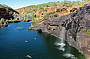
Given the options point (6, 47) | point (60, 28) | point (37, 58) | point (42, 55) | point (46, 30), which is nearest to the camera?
point (37, 58)

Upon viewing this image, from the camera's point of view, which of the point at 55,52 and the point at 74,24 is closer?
the point at 55,52

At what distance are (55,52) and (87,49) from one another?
17.6 m

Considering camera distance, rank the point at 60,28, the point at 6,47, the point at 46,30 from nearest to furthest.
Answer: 1. the point at 6,47
2. the point at 60,28
3. the point at 46,30

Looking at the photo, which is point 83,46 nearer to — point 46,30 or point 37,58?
point 37,58

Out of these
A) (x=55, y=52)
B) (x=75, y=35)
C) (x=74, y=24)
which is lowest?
(x=55, y=52)

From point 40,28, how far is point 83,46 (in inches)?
2791

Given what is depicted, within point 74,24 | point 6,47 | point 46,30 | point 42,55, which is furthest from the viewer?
point 46,30

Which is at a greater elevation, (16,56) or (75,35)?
(75,35)

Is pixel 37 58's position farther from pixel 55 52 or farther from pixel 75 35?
pixel 75 35

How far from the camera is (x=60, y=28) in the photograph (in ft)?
350

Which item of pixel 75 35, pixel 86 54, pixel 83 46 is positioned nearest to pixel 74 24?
pixel 75 35

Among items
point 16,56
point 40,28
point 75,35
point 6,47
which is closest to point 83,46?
point 75,35

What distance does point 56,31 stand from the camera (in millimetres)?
110625

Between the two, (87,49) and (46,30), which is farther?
(46,30)
